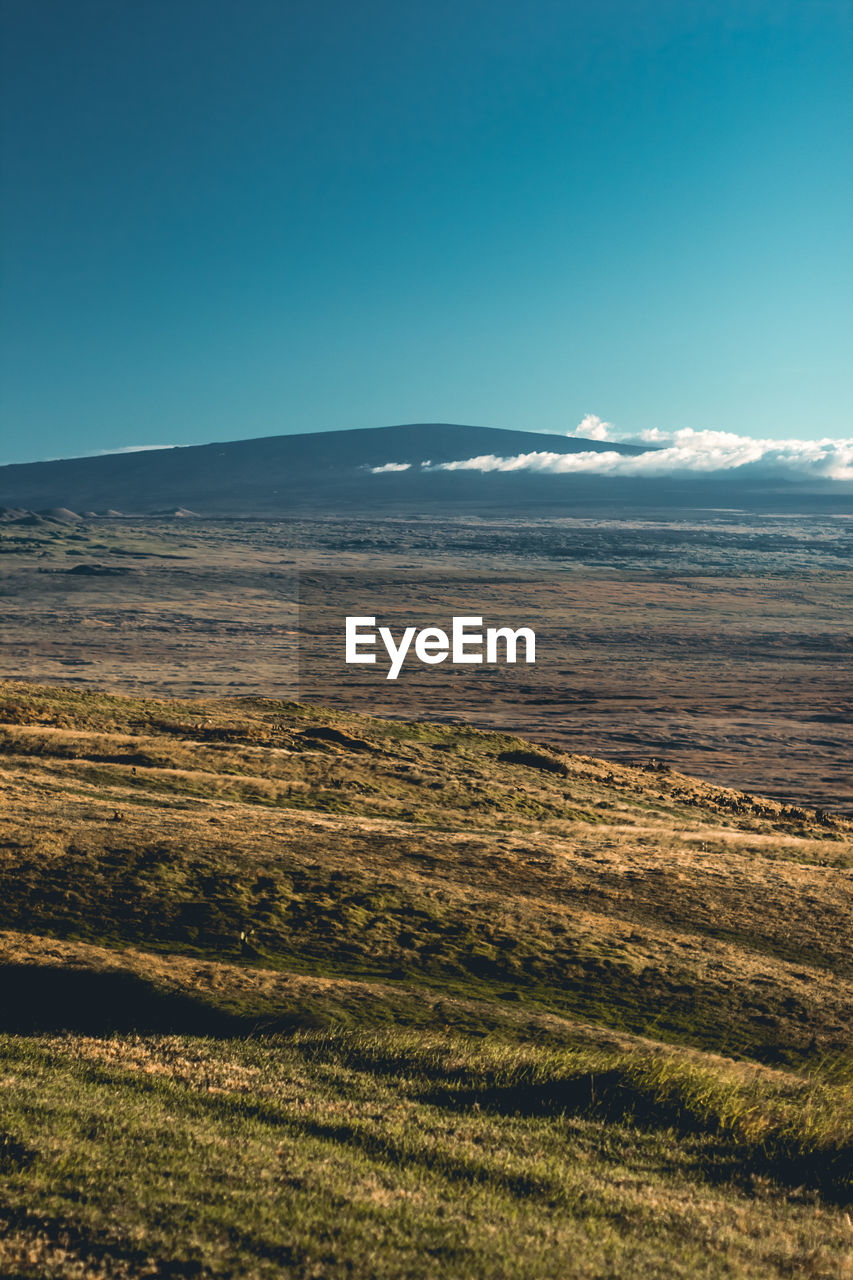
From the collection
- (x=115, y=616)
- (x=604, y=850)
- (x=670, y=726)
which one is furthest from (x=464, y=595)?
(x=604, y=850)

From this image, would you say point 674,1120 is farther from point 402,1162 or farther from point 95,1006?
point 95,1006

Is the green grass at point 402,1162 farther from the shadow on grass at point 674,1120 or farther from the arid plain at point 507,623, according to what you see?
the arid plain at point 507,623

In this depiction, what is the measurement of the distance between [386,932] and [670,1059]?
16.3ft

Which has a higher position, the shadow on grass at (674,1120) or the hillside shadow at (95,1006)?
the hillside shadow at (95,1006)

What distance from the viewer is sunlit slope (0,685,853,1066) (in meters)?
11.2

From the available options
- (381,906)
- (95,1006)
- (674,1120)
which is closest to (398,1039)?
(674,1120)

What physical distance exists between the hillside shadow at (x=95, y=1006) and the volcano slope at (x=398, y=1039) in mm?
40

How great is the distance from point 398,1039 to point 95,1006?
327 cm

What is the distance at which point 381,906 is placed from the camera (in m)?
14.6

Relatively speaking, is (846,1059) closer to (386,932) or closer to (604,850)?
(386,932)

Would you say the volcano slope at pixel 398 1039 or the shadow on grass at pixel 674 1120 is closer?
the volcano slope at pixel 398 1039

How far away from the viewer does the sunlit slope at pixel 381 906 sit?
11.2m

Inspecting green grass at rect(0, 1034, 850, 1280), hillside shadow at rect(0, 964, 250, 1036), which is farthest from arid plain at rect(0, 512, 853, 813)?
hillside shadow at rect(0, 964, 250, 1036)

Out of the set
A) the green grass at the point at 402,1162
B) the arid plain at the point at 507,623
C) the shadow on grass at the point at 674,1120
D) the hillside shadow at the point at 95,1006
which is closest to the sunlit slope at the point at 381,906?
the hillside shadow at the point at 95,1006
